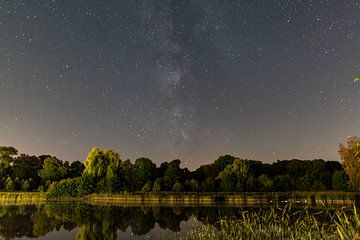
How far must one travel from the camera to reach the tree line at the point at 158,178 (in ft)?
222

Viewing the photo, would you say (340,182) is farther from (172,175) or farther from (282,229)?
(282,229)

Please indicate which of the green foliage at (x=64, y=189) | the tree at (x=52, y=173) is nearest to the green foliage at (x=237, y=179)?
the green foliage at (x=64, y=189)

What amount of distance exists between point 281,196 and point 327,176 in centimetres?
2320

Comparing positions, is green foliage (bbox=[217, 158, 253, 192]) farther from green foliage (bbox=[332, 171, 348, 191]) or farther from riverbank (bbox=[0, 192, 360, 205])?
green foliage (bbox=[332, 171, 348, 191])

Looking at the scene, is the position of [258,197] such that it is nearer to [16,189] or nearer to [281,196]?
[281,196]

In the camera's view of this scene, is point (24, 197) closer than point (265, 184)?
Yes

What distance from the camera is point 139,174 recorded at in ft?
268

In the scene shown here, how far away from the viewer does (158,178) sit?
74.8 metres

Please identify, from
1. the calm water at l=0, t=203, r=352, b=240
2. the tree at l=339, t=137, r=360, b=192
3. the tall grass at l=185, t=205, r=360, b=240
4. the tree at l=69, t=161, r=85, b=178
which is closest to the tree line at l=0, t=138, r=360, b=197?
the tree at l=339, t=137, r=360, b=192

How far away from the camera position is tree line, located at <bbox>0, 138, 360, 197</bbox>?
222 feet

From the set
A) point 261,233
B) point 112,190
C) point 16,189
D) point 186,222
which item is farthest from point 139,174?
point 261,233

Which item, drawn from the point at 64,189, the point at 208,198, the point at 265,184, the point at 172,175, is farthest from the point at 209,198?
the point at 64,189

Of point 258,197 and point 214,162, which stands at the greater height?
point 214,162

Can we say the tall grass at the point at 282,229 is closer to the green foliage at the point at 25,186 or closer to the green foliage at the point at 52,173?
the green foliage at the point at 25,186
